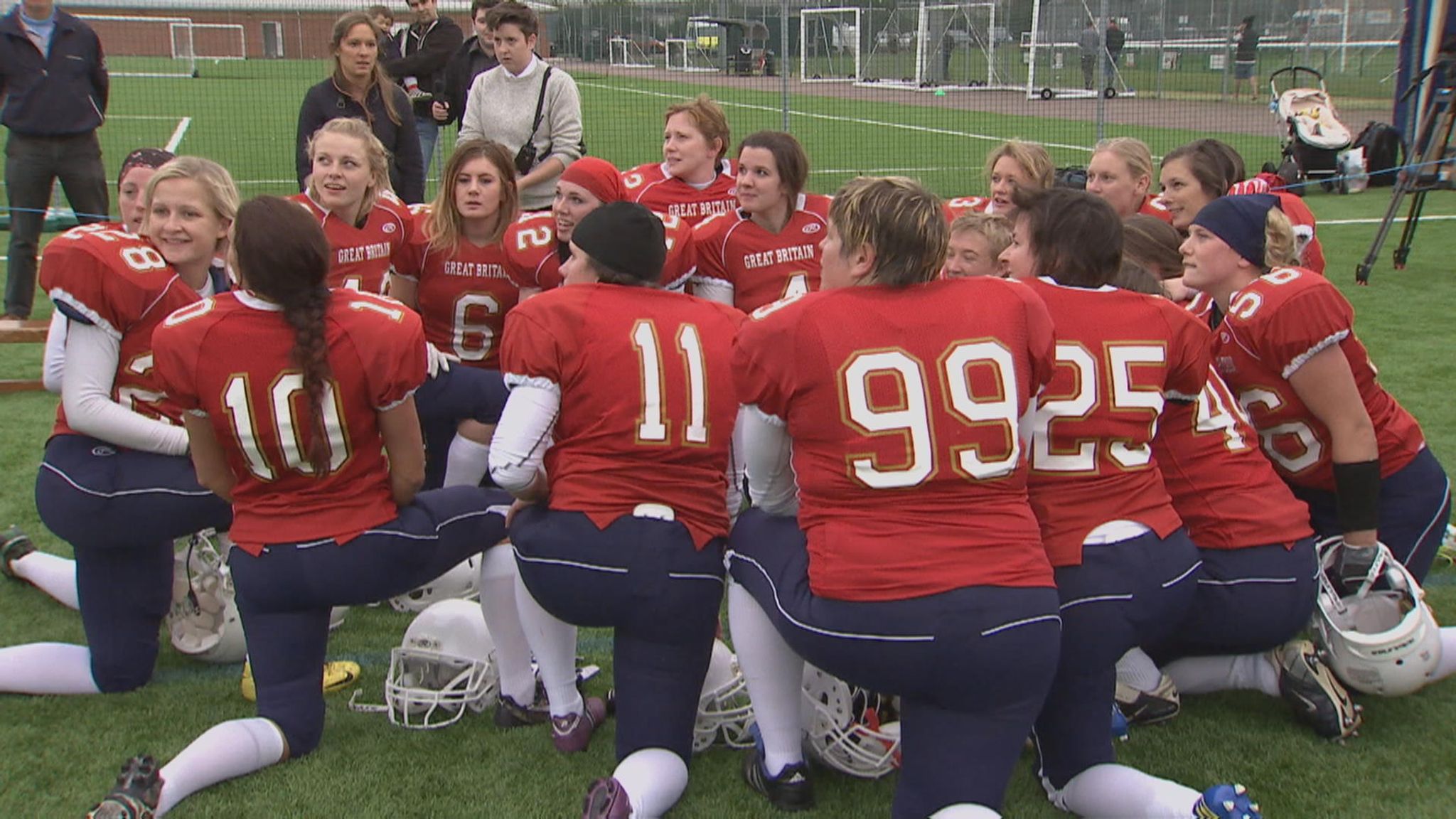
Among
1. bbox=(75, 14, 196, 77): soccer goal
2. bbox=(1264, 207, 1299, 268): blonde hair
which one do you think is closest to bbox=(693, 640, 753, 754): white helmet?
bbox=(1264, 207, 1299, 268): blonde hair

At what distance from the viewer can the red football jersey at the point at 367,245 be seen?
15.9ft

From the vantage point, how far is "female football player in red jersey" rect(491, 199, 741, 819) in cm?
306

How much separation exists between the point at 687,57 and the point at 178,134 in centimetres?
818

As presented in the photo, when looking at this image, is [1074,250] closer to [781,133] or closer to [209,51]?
[781,133]

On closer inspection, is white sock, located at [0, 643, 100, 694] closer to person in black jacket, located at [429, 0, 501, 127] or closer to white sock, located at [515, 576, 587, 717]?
white sock, located at [515, 576, 587, 717]

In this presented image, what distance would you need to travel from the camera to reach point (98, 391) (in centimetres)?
364

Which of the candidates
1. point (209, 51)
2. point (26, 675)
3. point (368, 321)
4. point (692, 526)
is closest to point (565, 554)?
point (692, 526)

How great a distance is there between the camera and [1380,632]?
349cm

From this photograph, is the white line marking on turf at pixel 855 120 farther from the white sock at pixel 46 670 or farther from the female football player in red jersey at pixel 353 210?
the white sock at pixel 46 670

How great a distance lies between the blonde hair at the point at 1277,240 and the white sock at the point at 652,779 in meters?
2.24

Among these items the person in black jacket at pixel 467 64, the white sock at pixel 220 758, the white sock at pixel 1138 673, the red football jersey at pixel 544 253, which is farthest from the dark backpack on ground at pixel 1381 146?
the white sock at pixel 220 758

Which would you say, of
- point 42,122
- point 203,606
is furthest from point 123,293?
point 42,122

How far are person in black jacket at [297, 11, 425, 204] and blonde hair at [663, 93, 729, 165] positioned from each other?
178 centimetres

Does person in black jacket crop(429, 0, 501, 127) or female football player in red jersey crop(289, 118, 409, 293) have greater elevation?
person in black jacket crop(429, 0, 501, 127)
